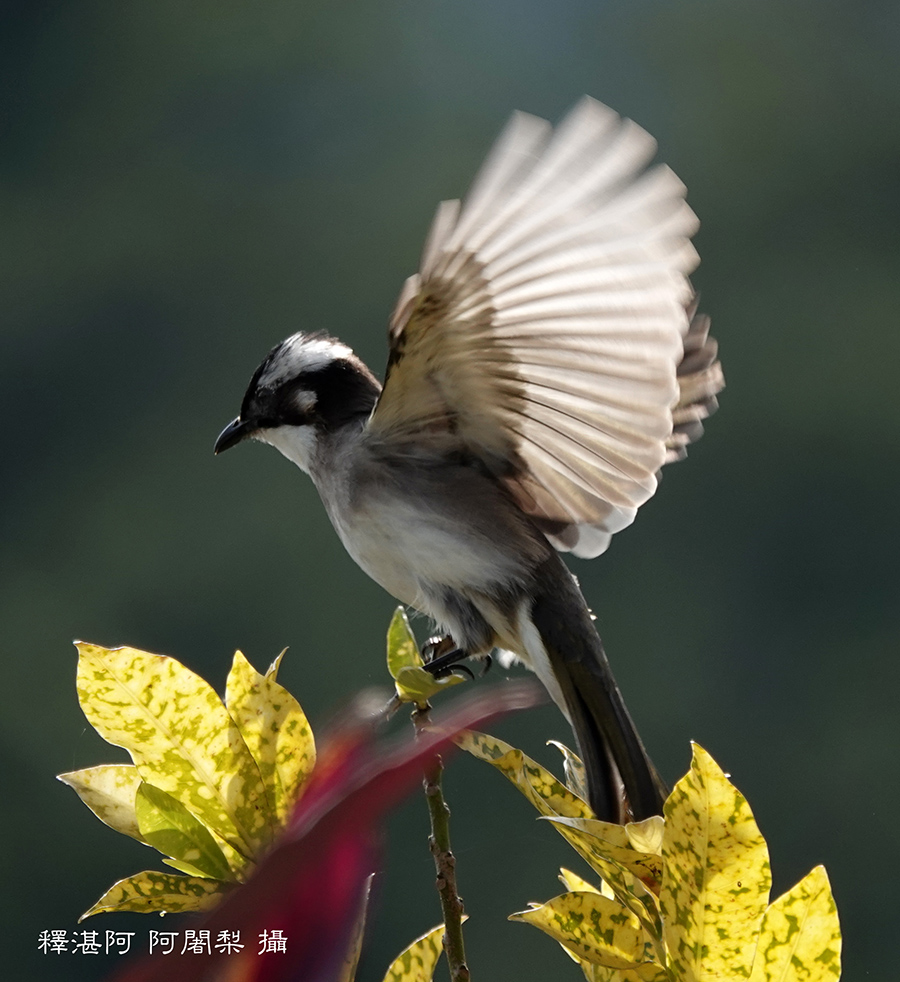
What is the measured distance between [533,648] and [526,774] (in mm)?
549

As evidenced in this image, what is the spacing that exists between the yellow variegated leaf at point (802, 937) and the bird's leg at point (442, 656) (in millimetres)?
565

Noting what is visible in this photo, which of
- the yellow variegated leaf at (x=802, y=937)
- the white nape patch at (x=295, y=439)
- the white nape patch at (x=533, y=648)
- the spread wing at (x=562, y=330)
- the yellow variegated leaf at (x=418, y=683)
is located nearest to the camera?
the yellow variegated leaf at (x=802, y=937)

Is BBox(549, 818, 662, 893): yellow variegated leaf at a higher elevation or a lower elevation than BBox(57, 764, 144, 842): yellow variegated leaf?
lower

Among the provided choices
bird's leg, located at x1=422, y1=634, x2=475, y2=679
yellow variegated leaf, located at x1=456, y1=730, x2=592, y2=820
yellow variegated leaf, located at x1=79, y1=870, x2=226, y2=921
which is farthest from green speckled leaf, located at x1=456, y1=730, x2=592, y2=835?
bird's leg, located at x1=422, y1=634, x2=475, y2=679

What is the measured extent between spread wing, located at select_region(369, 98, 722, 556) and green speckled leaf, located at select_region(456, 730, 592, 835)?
344mm

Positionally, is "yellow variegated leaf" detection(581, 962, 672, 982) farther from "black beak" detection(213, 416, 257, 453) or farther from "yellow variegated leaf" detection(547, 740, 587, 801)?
"black beak" detection(213, 416, 257, 453)

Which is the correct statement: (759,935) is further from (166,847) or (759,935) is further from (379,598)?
(379,598)

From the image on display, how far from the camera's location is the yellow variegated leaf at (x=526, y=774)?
1.35 ft

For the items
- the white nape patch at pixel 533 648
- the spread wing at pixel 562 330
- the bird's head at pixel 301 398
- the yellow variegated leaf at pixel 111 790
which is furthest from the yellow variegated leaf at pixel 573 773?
the bird's head at pixel 301 398

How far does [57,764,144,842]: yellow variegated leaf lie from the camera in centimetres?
45

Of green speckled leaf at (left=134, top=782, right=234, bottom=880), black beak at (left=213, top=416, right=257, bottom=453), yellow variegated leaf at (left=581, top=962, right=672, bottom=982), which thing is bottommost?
yellow variegated leaf at (left=581, top=962, right=672, bottom=982)

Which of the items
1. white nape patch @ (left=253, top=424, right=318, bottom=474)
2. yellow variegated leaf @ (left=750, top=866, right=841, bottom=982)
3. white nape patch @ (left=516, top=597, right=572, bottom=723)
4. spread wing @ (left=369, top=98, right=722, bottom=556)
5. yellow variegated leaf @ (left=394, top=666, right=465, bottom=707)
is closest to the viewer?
yellow variegated leaf @ (left=750, top=866, right=841, bottom=982)

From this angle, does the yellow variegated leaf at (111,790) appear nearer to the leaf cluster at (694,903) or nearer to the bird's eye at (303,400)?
the leaf cluster at (694,903)

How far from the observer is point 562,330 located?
0.81 meters
